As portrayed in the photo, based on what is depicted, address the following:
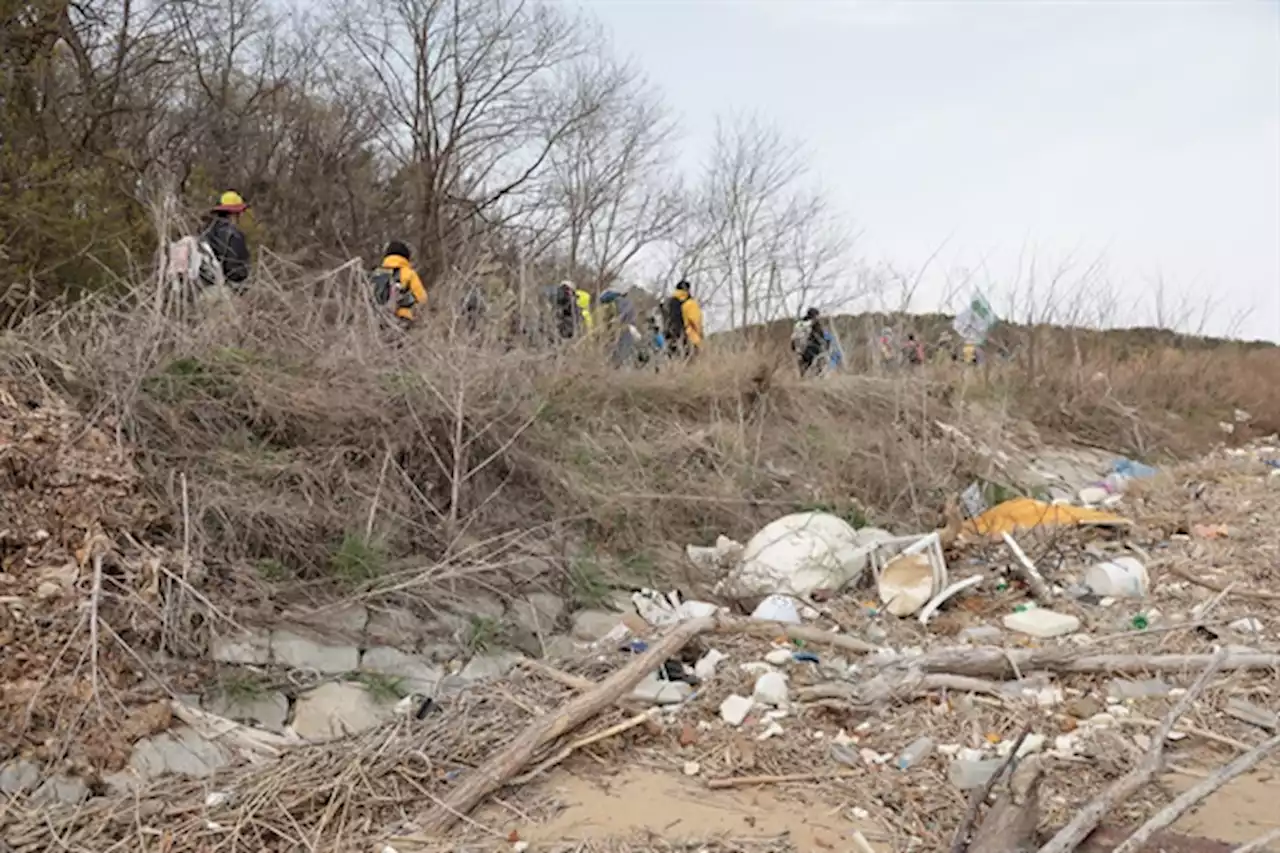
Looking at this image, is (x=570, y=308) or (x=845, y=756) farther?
(x=570, y=308)

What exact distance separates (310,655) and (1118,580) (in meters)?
3.81

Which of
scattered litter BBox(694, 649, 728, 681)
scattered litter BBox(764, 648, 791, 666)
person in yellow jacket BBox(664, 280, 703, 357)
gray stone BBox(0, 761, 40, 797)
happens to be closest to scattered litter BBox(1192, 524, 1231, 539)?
scattered litter BBox(764, 648, 791, 666)

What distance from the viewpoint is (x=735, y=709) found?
385cm

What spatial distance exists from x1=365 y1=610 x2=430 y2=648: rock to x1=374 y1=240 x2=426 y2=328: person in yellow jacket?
3.01 meters

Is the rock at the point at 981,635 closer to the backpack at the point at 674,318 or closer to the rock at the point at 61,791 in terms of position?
the rock at the point at 61,791

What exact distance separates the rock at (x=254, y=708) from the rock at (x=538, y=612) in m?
1.18

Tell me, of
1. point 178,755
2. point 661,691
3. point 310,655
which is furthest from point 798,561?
point 178,755

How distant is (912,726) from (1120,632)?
142cm

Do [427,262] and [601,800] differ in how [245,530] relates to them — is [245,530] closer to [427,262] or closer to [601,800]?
[601,800]

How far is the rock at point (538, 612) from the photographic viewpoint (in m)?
4.81

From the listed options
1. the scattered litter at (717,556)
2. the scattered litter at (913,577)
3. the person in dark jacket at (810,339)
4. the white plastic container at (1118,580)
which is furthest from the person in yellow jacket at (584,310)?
the white plastic container at (1118,580)

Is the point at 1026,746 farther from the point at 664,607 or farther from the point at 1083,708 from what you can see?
the point at 664,607

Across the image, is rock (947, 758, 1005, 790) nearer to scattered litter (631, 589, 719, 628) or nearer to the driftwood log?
the driftwood log

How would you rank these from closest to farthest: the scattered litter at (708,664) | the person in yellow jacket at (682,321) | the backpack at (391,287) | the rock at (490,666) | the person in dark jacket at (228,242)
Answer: the scattered litter at (708,664), the rock at (490,666), the person in dark jacket at (228,242), the backpack at (391,287), the person in yellow jacket at (682,321)
